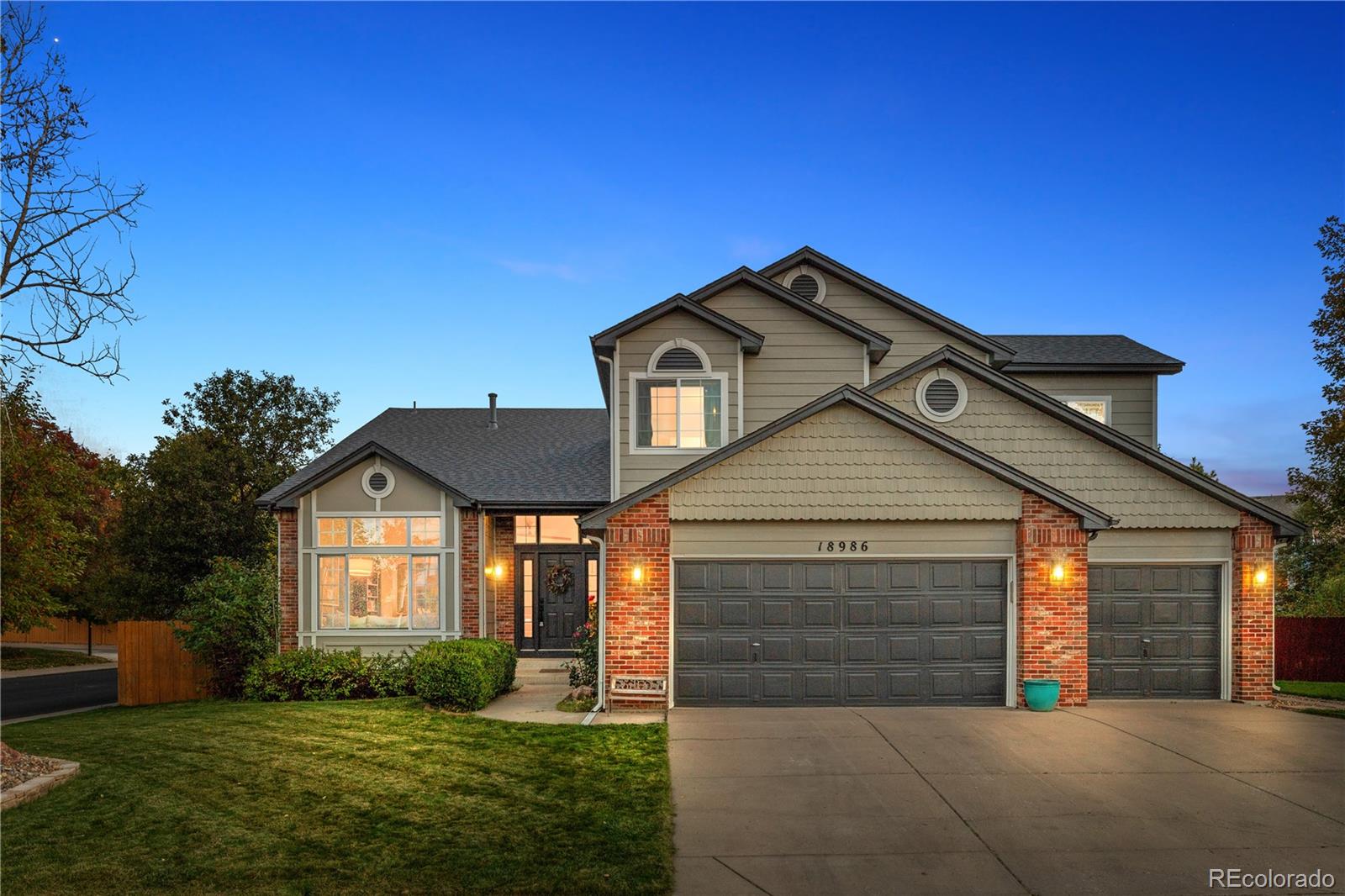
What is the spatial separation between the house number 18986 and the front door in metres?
7.85

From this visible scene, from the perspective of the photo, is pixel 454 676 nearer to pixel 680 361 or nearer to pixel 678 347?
pixel 680 361

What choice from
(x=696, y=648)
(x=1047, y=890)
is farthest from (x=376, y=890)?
(x=696, y=648)

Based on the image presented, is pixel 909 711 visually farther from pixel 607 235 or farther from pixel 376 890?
pixel 607 235

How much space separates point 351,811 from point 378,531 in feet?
30.0

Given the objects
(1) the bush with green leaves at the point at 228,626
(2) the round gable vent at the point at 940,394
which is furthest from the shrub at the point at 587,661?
(2) the round gable vent at the point at 940,394

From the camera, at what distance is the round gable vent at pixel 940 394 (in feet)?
46.5

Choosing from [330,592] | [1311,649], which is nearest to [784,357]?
[330,592]

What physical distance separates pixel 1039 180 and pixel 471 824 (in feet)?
66.7

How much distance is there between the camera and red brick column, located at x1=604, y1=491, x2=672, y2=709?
12.4 metres

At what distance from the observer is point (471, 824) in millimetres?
7020

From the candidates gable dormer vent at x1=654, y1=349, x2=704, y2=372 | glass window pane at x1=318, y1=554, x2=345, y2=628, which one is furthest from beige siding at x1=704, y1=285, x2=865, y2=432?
glass window pane at x1=318, y1=554, x2=345, y2=628

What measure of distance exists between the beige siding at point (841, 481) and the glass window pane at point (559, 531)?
724cm

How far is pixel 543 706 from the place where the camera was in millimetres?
12859

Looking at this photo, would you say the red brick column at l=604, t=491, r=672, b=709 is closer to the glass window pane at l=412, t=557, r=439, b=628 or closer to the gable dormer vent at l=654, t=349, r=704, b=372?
the gable dormer vent at l=654, t=349, r=704, b=372
